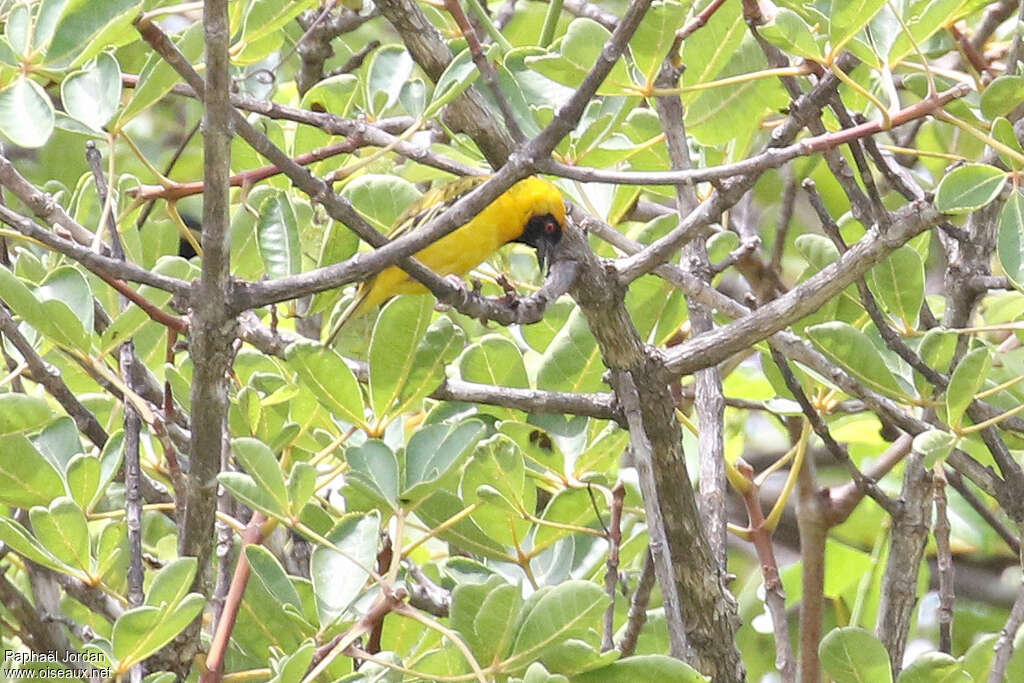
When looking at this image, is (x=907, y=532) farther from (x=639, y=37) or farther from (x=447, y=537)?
(x=639, y=37)

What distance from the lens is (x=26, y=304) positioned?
190cm

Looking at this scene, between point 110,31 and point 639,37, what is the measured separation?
83 centimetres

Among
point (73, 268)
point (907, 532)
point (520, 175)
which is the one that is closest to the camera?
point (520, 175)

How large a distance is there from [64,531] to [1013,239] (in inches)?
59.6

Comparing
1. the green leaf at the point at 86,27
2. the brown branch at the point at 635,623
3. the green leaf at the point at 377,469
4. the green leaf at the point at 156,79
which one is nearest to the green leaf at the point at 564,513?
the brown branch at the point at 635,623

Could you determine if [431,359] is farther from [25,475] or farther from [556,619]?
[25,475]

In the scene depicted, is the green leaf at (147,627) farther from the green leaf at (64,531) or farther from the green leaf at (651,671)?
the green leaf at (651,671)

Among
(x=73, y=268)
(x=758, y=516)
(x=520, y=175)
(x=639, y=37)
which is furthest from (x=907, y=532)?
(x=73, y=268)

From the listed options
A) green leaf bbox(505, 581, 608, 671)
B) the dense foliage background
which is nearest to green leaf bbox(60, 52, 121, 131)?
the dense foliage background

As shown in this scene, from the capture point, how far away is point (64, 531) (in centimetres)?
185

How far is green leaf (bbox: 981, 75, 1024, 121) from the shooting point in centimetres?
218

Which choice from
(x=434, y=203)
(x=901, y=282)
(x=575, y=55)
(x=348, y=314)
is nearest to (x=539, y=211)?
(x=434, y=203)

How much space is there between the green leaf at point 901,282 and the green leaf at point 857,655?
0.69m

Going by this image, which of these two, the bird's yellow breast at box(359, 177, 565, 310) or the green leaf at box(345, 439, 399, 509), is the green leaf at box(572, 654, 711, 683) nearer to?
the green leaf at box(345, 439, 399, 509)
